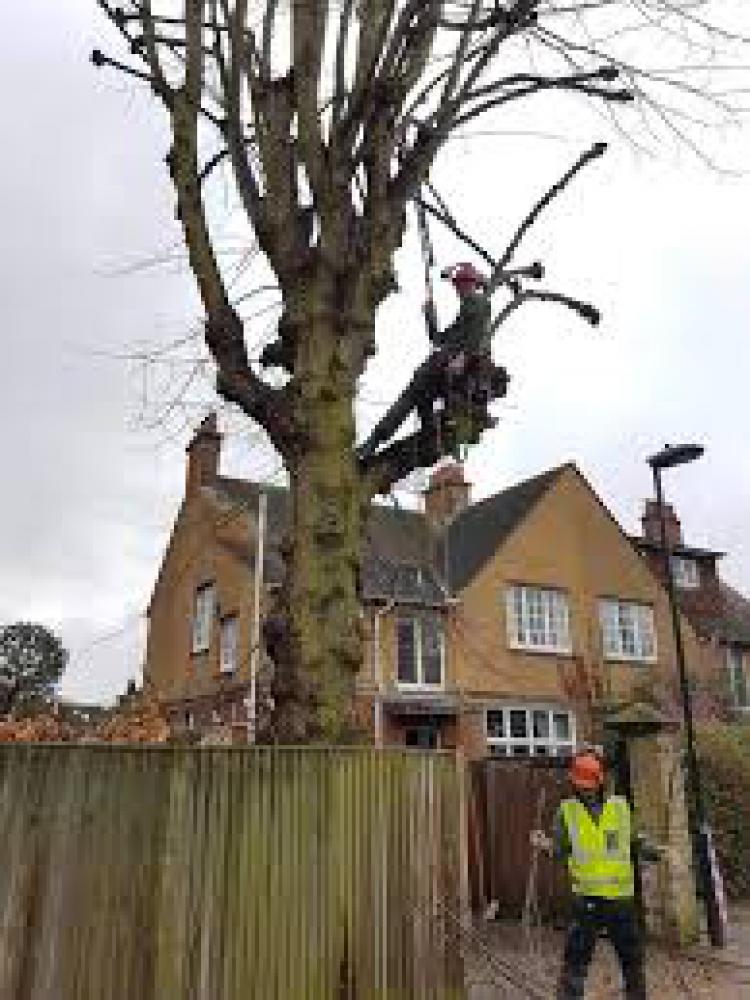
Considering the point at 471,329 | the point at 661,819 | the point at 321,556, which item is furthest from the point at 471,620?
the point at 321,556

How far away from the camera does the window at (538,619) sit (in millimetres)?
28500

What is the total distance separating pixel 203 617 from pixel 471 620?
7584 mm

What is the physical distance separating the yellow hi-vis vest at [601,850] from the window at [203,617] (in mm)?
21459

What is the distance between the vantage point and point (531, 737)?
2742cm

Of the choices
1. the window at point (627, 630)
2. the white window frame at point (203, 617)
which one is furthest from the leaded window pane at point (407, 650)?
the window at point (627, 630)

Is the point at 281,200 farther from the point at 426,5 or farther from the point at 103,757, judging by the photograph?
the point at 103,757

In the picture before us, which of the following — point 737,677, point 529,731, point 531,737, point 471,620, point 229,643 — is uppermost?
point 471,620

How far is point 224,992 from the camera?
525 cm

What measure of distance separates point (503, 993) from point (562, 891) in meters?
4.14

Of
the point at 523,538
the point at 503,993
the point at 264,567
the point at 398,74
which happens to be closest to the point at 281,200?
the point at 398,74

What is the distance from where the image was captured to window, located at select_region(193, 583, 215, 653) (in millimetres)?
28844

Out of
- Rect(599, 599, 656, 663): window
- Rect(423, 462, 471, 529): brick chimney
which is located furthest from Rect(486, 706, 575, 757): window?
Rect(423, 462, 471, 529): brick chimney

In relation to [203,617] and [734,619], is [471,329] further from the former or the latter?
[734,619]

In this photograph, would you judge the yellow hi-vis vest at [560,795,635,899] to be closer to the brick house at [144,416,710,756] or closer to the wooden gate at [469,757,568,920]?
the wooden gate at [469,757,568,920]
